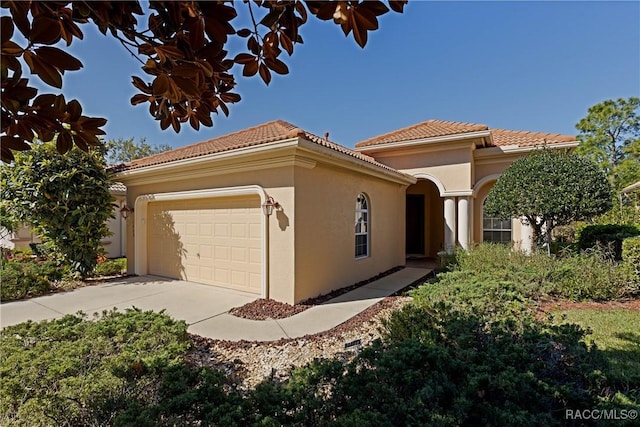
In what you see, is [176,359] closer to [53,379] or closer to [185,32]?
[53,379]

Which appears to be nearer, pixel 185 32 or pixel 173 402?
pixel 185 32

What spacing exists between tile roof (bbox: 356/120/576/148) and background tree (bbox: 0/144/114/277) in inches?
411

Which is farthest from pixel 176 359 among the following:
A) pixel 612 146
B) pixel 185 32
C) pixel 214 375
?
pixel 612 146

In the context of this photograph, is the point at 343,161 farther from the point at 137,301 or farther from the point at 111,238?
the point at 111,238

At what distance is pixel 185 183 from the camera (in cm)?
933

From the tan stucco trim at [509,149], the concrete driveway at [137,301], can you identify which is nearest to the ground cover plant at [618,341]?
the concrete driveway at [137,301]

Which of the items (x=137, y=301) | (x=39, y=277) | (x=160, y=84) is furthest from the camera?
(x=39, y=277)

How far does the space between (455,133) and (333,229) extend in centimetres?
664

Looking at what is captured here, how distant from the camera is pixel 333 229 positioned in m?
8.24

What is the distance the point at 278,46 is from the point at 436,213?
1520cm

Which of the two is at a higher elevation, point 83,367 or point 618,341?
point 83,367

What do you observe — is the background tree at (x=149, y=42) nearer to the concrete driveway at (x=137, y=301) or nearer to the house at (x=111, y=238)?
the concrete driveway at (x=137, y=301)

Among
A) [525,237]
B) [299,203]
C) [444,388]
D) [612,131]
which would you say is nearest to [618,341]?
[444,388]

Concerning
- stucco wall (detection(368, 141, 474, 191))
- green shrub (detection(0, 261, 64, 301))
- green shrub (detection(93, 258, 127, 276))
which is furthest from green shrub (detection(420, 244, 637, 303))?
green shrub (detection(93, 258, 127, 276))
